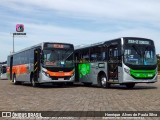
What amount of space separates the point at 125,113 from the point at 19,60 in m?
22.5

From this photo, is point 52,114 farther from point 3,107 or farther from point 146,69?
point 146,69

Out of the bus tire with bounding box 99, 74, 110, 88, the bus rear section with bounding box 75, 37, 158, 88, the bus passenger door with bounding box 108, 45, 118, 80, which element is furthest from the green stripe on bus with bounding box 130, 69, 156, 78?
the bus tire with bounding box 99, 74, 110, 88

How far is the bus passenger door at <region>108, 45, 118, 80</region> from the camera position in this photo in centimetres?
2305

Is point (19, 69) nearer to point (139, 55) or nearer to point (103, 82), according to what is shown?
point (103, 82)

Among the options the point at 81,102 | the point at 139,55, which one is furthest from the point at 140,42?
the point at 81,102

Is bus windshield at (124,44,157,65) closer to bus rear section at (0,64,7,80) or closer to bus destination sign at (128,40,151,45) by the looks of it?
bus destination sign at (128,40,151,45)

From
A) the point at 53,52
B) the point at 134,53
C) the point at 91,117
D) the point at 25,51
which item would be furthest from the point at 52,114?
the point at 25,51

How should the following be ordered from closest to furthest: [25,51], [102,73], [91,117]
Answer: [91,117] → [102,73] → [25,51]

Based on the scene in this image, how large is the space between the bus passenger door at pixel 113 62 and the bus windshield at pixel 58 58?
3.48 meters

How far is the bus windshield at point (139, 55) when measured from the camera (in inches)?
883

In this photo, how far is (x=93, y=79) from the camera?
2598cm

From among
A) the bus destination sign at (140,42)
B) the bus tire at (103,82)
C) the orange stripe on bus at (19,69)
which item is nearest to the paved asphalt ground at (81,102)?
the bus destination sign at (140,42)

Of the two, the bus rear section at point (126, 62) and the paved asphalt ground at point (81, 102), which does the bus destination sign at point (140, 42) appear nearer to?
the bus rear section at point (126, 62)

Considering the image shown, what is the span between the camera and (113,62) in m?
23.3
